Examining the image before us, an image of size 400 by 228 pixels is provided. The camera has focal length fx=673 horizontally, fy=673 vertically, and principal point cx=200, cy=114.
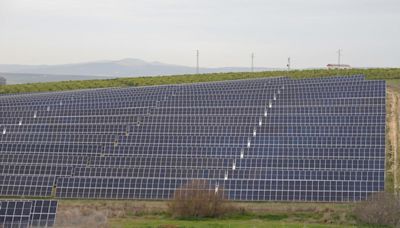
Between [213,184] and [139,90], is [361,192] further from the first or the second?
[139,90]

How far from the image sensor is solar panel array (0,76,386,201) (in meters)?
35.8

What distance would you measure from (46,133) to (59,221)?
17.1 meters

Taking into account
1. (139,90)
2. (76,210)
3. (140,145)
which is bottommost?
(76,210)

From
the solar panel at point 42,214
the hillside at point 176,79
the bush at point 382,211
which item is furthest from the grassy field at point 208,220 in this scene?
the hillside at point 176,79

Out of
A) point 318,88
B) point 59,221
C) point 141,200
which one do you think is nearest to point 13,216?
point 59,221

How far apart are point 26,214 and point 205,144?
15988 millimetres

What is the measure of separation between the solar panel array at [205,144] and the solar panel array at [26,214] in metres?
9.02

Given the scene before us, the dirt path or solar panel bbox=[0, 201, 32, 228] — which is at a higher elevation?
the dirt path

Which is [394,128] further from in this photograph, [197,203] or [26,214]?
[26,214]

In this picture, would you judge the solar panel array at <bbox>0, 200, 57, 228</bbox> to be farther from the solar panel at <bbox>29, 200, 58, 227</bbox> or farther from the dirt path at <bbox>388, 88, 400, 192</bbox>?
the dirt path at <bbox>388, 88, 400, 192</bbox>

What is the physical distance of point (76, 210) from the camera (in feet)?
107

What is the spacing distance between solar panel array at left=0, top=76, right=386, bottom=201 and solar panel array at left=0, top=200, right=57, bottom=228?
9.02m

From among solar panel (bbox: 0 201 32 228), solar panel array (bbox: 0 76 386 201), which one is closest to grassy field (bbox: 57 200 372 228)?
solar panel array (bbox: 0 76 386 201)

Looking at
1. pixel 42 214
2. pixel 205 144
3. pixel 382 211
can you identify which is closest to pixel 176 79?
pixel 205 144
